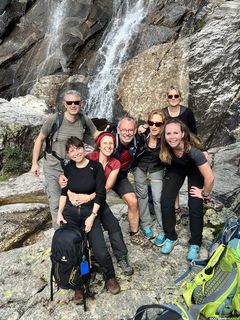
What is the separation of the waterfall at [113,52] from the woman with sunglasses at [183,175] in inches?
412

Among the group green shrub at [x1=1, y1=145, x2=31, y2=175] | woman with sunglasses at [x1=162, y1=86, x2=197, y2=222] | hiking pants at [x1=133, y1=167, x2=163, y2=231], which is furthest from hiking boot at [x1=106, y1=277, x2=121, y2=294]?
green shrub at [x1=1, y1=145, x2=31, y2=175]

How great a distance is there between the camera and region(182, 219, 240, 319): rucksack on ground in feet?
13.2

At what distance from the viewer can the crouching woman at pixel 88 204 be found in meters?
4.77

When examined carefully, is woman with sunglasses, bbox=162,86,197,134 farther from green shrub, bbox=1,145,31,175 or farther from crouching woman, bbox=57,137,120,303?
green shrub, bbox=1,145,31,175

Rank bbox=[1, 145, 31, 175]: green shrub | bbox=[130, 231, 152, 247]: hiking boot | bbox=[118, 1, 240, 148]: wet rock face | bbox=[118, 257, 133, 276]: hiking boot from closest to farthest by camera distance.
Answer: bbox=[118, 257, 133, 276]: hiking boot, bbox=[130, 231, 152, 247]: hiking boot, bbox=[1, 145, 31, 175]: green shrub, bbox=[118, 1, 240, 148]: wet rock face

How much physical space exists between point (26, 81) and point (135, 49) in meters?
6.09

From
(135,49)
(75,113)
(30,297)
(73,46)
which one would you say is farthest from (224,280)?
(73,46)

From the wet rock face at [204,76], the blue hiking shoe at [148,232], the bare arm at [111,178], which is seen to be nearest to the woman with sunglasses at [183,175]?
the blue hiking shoe at [148,232]

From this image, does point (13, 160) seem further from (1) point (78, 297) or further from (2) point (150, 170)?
(1) point (78, 297)

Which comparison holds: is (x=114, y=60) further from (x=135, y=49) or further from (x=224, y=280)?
(x=224, y=280)

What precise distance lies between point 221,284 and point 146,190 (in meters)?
2.17

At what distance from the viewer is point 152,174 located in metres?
5.80

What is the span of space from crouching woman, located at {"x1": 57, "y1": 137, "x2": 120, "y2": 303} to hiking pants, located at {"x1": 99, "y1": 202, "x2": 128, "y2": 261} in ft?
0.51

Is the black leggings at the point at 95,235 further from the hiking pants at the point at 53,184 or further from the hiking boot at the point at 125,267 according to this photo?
the hiking pants at the point at 53,184
